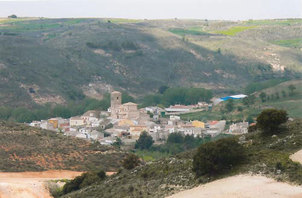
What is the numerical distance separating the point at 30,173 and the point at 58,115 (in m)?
47.9

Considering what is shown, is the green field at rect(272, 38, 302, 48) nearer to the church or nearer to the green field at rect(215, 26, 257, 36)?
the green field at rect(215, 26, 257, 36)

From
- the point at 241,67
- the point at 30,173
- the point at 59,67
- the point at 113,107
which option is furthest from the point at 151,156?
the point at 241,67

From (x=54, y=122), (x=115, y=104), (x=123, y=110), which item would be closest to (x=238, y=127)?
(x=123, y=110)

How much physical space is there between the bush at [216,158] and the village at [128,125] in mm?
39856

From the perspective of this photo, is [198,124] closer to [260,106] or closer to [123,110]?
[123,110]

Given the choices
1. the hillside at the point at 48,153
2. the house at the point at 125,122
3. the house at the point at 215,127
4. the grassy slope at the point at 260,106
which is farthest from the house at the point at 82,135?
the hillside at the point at 48,153

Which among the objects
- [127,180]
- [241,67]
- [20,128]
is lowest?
[241,67]

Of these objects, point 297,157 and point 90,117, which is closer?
point 297,157

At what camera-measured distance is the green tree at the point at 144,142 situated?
222 feet

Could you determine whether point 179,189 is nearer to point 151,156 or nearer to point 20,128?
point 20,128

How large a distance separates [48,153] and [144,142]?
22516 millimetres

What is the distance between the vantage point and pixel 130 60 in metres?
134

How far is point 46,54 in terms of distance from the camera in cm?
12275

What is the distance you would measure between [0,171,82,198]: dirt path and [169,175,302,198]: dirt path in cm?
1212
